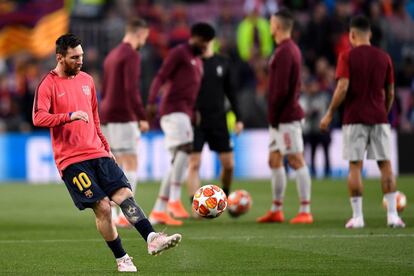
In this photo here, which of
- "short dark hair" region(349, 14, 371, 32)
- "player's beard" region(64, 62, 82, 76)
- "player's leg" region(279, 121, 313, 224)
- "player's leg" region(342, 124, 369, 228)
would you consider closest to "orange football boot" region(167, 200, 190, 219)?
"player's leg" region(279, 121, 313, 224)

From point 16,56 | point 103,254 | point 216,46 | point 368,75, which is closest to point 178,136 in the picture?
point 368,75

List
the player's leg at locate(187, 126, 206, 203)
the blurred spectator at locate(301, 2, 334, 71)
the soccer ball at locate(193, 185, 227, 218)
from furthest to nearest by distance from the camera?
the blurred spectator at locate(301, 2, 334, 71) → the player's leg at locate(187, 126, 206, 203) → the soccer ball at locate(193, 185, 227, 218)

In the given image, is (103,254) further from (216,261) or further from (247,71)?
(247,71)

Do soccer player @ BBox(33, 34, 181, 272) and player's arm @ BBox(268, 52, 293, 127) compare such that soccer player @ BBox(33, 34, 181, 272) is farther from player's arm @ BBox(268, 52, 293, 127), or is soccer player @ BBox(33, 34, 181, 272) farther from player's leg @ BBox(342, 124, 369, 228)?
player's arm @ BBox(268, 52, 293, 127)

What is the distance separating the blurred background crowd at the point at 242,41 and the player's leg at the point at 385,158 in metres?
11.1

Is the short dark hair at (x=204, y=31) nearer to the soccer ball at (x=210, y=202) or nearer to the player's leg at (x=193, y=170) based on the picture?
the player's leg at (x=193, y=170)

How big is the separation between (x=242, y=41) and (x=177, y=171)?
11917mm

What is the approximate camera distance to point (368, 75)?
13.0 metres

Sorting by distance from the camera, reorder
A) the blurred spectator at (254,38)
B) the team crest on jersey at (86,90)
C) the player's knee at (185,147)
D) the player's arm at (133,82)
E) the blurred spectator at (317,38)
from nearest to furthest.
Answer: the team crest on jersey at (86,90) < the player's arm at (133,82) < the player's knee at (185,147) < the blurred spectator at (254,38) < the blurred spectator at (317,38)

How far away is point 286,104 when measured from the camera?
14055 mm

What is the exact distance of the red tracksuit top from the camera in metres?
9.38

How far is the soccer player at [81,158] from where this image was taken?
934 cm

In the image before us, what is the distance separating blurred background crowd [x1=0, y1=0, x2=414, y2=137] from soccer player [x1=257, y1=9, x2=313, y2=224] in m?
10.1

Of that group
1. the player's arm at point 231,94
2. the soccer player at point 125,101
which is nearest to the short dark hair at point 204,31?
the soccer player at point 125,101
